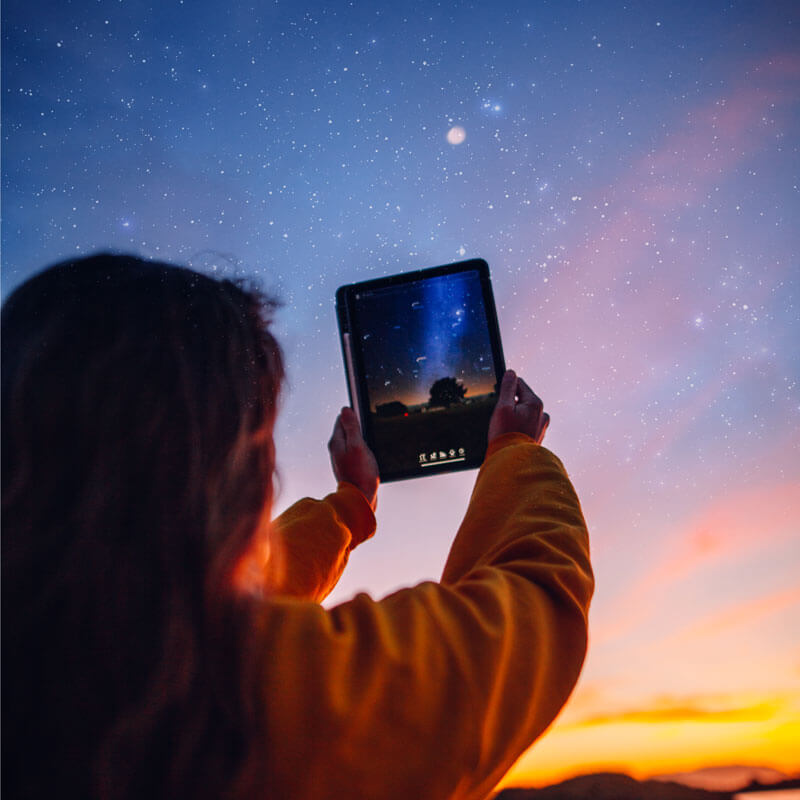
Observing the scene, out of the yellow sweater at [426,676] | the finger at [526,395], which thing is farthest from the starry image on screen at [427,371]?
the yellow sweater at [426,676]

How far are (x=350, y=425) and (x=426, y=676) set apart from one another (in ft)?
2.87

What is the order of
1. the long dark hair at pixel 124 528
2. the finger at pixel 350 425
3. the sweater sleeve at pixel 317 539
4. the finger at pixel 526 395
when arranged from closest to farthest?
1. the long dark hair at pixel 124 528
2. the sweater sleeve at pixel 317 539
3. the finger at pixel 526 395
4. the finger at pixel 350 425

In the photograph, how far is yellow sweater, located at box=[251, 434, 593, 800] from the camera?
551 mm

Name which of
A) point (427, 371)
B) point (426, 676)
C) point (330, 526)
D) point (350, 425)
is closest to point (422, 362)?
point (427, 371)

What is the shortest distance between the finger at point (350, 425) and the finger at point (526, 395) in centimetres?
42

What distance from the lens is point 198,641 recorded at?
572 mm

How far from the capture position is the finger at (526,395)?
1249 millimetres

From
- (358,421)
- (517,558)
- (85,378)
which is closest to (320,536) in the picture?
(358,421)

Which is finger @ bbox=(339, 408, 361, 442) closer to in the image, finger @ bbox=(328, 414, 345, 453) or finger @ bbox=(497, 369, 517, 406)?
finger @ bbox=(328, 414, 345, 453)

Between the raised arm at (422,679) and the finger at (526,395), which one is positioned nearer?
the raised arm at (422,679)

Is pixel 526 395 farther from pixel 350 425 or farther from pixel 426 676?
pixel 426 676

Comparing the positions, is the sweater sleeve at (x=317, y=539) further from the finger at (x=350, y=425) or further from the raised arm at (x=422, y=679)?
the raised arm at (x=422, y=679)

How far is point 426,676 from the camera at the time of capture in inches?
22.8

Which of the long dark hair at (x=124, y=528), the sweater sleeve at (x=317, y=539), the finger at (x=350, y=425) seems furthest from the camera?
the finger at (x=350, y=425)
